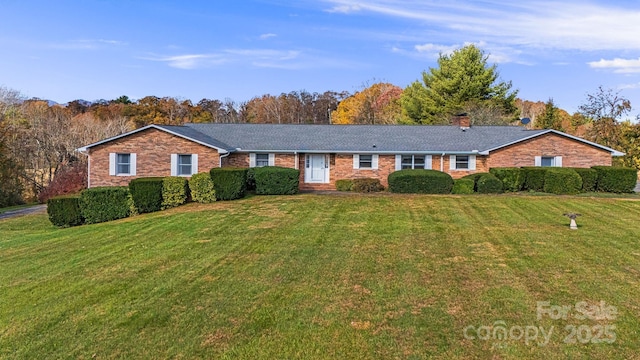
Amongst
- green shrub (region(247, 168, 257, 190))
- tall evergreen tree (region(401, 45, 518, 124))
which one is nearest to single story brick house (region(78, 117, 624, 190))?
green shrub (region(247, 168, 257, 190))

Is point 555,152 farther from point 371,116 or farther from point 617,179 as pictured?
point 371,116

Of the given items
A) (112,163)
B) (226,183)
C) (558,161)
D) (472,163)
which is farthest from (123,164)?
(558,161)

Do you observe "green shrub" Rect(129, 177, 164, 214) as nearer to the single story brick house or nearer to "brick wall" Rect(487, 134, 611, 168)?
the single story brick house

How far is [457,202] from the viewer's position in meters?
16.6

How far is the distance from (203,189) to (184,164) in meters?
4.24

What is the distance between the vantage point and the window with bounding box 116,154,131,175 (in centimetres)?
2119

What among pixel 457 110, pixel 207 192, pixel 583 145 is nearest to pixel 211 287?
pixel 207 192

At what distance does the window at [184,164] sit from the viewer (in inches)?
838

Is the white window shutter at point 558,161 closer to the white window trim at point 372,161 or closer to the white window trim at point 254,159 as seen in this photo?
the white window trim at point 372,161

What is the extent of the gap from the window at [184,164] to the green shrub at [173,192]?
141 inches

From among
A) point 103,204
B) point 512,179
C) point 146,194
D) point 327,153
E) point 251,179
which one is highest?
point 327,153

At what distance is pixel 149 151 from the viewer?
21.1 metres

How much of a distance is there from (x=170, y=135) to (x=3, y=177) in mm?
15561

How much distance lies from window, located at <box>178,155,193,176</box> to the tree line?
13.1m
